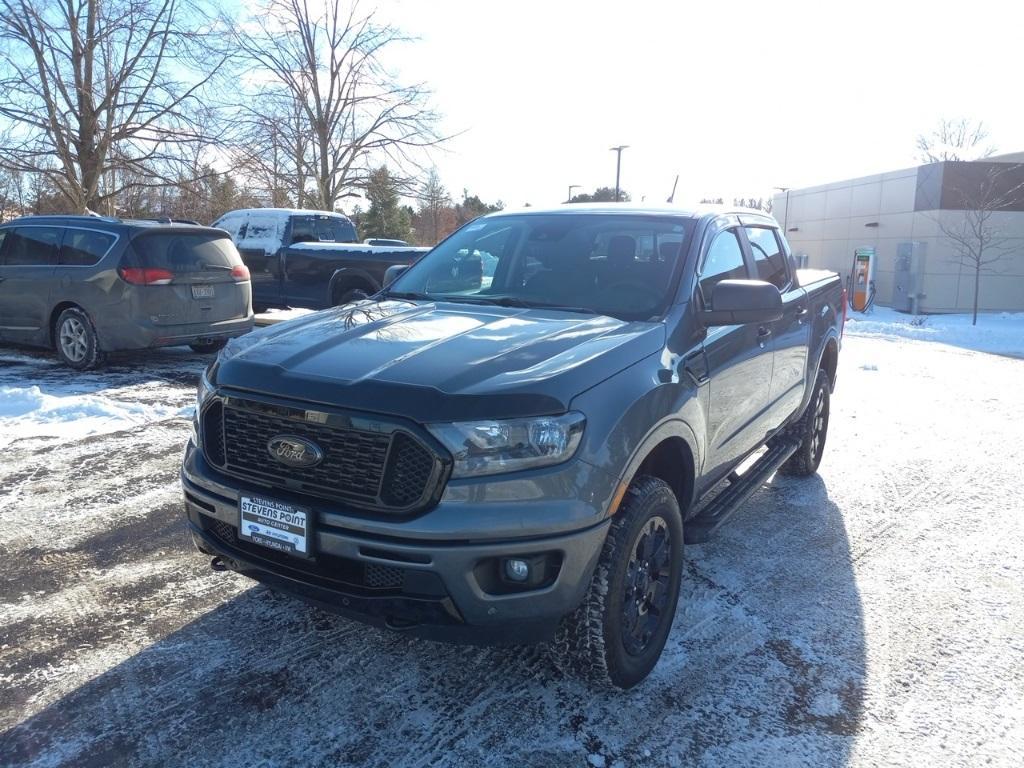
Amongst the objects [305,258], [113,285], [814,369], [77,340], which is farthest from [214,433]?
[305,258]

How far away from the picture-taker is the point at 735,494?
4230 mm

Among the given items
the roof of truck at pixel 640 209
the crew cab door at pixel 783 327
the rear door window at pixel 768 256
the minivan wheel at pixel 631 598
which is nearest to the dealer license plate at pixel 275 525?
the minivan wheel at pixel 631 598

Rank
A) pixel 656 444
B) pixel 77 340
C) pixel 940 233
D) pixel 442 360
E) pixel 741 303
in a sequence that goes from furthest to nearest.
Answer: pixel 940 233, pixel 77 340, pixel 741 303, pixel 656 444, pixel 442 360

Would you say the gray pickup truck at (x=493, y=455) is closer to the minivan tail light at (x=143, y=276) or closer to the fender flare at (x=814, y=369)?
the fender flare at (x=814, y=369)

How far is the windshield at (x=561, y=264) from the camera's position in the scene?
3.69m

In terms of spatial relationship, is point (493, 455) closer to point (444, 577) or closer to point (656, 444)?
point (444, 577)

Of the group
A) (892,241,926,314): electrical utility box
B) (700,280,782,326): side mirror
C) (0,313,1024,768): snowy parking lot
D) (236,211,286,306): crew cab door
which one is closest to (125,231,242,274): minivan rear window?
(236,211,286,306): crew cab door

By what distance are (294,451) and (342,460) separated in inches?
7.9

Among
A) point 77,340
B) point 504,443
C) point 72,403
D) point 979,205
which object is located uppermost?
point 979,205

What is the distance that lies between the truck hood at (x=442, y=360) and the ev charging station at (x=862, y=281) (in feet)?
82.3

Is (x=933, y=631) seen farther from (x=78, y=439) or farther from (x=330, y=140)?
(x=330, y=140)

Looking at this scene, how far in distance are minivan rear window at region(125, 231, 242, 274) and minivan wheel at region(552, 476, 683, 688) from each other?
23.9 ft

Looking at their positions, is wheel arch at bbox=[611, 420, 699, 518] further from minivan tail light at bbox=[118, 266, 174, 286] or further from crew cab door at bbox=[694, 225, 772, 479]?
minivan tail light at bbox=[118, 266, 174, 286]

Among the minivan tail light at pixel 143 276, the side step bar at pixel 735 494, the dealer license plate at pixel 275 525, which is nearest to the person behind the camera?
the dealer license plate at pixel 275 525
